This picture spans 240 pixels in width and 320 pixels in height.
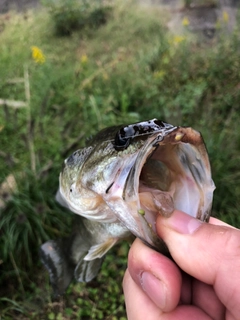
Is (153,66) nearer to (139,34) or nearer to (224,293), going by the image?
(139,34)

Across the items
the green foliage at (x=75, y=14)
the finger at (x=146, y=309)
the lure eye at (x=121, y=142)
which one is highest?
the green foliage at (x=75, y=14)

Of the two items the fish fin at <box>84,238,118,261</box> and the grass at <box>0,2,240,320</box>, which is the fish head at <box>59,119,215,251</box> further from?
the grass at <box>0,2,240,320</box>

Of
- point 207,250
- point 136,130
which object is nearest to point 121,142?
point 136,130

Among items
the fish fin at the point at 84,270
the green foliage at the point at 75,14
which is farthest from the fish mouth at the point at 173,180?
the green foliage at the point at 75,14

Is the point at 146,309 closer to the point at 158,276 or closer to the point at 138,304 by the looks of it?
the point at 138,304

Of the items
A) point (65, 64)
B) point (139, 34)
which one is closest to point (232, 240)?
point (65, 64)

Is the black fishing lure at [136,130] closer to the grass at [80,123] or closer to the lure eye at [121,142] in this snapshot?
the lure eye at [121,142]
